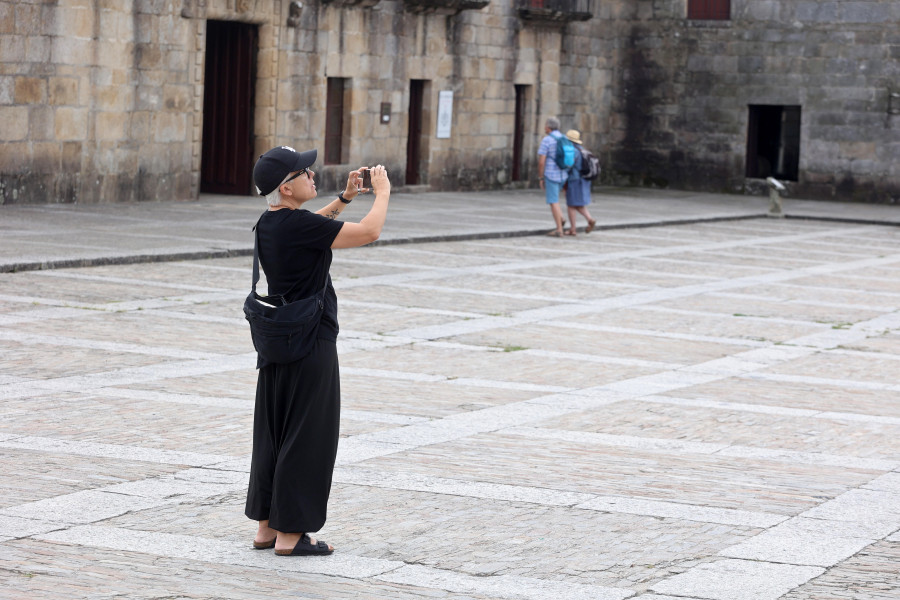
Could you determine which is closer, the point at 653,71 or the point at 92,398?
the point at 92,398

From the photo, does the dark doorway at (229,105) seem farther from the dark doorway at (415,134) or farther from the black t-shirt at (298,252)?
the black t-shirt at (298,252)

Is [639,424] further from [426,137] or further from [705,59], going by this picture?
[705,59]

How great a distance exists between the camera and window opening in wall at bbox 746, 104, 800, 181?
33.7 metres

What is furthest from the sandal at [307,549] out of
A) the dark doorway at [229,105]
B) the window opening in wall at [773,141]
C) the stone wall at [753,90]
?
the window opening in wall at [773,141]

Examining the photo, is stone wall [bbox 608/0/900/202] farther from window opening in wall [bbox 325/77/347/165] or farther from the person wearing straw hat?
the person wearing straw hat

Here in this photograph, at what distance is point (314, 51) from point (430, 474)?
65.2 ft

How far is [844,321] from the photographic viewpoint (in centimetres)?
1377

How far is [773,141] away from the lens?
112 ft

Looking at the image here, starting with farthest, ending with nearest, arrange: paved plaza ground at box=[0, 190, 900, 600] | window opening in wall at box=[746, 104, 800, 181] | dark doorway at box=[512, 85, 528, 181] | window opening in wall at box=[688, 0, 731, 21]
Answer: window opening in wall at box=[688, 0, 731, 21], window opening in wall at box=[746, 104, 800, 181], dark doorway at box=[512, 85, 528, 181], paved plaza ground at box=[0, 190, 900, 600]

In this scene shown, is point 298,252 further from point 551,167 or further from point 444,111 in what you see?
point 444,111

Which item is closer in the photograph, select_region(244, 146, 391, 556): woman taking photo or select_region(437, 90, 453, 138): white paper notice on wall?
select_region(244, 146, 391, 556): woman taking photo

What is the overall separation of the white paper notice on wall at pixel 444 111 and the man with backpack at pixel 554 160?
26.5 ft

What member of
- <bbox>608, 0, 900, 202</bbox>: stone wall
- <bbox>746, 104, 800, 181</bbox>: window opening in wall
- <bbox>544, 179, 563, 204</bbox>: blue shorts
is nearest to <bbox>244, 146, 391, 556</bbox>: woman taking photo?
<bbox>544, 179, 563, 204</bbox>: blue shorts

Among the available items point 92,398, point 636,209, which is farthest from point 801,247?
point 92,398
